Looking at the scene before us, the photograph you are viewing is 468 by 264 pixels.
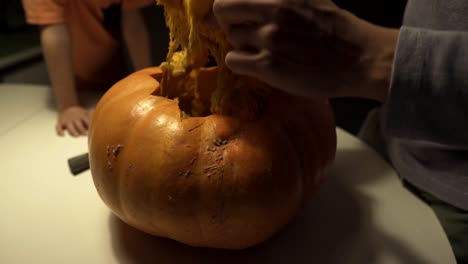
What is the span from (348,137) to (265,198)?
40 centimetres

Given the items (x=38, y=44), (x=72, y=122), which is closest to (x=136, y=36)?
(x=72, y=122)

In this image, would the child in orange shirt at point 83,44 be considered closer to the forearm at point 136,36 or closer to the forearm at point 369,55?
the forearm at point 136,36

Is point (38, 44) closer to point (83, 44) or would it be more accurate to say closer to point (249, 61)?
point (83, 44)

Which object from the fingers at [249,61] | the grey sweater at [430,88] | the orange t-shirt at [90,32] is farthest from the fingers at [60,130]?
the grey sweater at [430,88]

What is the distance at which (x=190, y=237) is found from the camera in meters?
0.49

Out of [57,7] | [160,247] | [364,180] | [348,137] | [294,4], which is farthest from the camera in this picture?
[57,7]

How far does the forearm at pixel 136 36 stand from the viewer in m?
1.17

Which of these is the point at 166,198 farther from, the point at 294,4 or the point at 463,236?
the point at 463,236

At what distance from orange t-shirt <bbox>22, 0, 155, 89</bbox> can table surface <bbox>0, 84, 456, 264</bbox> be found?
431 millimetres

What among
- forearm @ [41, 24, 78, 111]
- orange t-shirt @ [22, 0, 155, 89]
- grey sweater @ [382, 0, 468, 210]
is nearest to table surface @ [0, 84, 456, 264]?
grey sweater @ [382, 0, 468, 210]

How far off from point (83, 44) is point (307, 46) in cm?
99

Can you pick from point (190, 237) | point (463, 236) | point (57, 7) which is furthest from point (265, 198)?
point (57, 7)

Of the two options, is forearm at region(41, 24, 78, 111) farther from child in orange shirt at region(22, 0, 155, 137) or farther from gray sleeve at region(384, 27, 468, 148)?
gray sleeve at region(384, 27, 468, 148)

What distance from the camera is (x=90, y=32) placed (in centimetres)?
123
